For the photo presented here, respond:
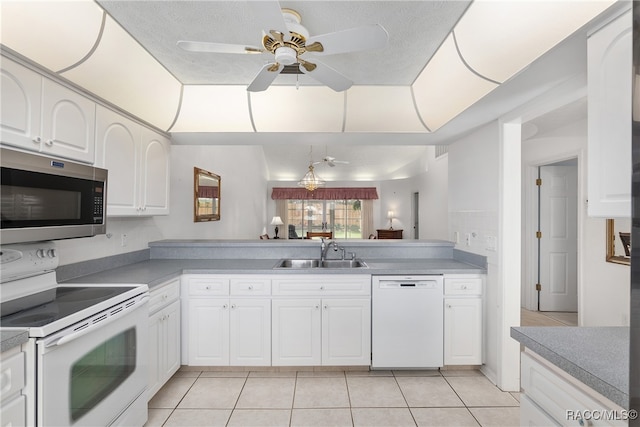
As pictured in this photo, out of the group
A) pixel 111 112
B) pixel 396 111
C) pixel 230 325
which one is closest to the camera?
pixel 111 112

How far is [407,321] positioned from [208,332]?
1638mm

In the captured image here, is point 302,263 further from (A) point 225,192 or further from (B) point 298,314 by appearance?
(A) point 225,192

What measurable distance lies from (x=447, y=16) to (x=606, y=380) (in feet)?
6.02

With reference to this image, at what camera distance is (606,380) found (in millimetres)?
916

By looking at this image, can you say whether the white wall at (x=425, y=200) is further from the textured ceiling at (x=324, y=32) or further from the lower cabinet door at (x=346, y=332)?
the textured ceiling at (x=324, y=32)

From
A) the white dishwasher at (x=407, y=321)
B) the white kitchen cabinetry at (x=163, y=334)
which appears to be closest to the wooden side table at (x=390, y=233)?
the white dishwasher at (x=407, y=321)

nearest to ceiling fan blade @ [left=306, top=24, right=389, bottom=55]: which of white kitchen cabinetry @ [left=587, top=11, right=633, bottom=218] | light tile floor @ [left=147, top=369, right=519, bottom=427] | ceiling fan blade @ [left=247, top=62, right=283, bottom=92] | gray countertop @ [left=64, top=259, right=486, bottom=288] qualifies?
ceiling fan blade @ [left=247, top=62, right=283, bottom=92]

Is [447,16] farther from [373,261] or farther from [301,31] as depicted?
[373,261]

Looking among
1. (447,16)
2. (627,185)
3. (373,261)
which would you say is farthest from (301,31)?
(373,261)

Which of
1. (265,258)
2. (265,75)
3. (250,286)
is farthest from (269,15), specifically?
(265,258)

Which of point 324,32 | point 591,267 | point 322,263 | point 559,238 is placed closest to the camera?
point 324,32

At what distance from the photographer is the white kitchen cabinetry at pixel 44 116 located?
1.40 meters

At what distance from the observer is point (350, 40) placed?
55.4 inches

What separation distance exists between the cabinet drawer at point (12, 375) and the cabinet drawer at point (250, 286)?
1385 mm
